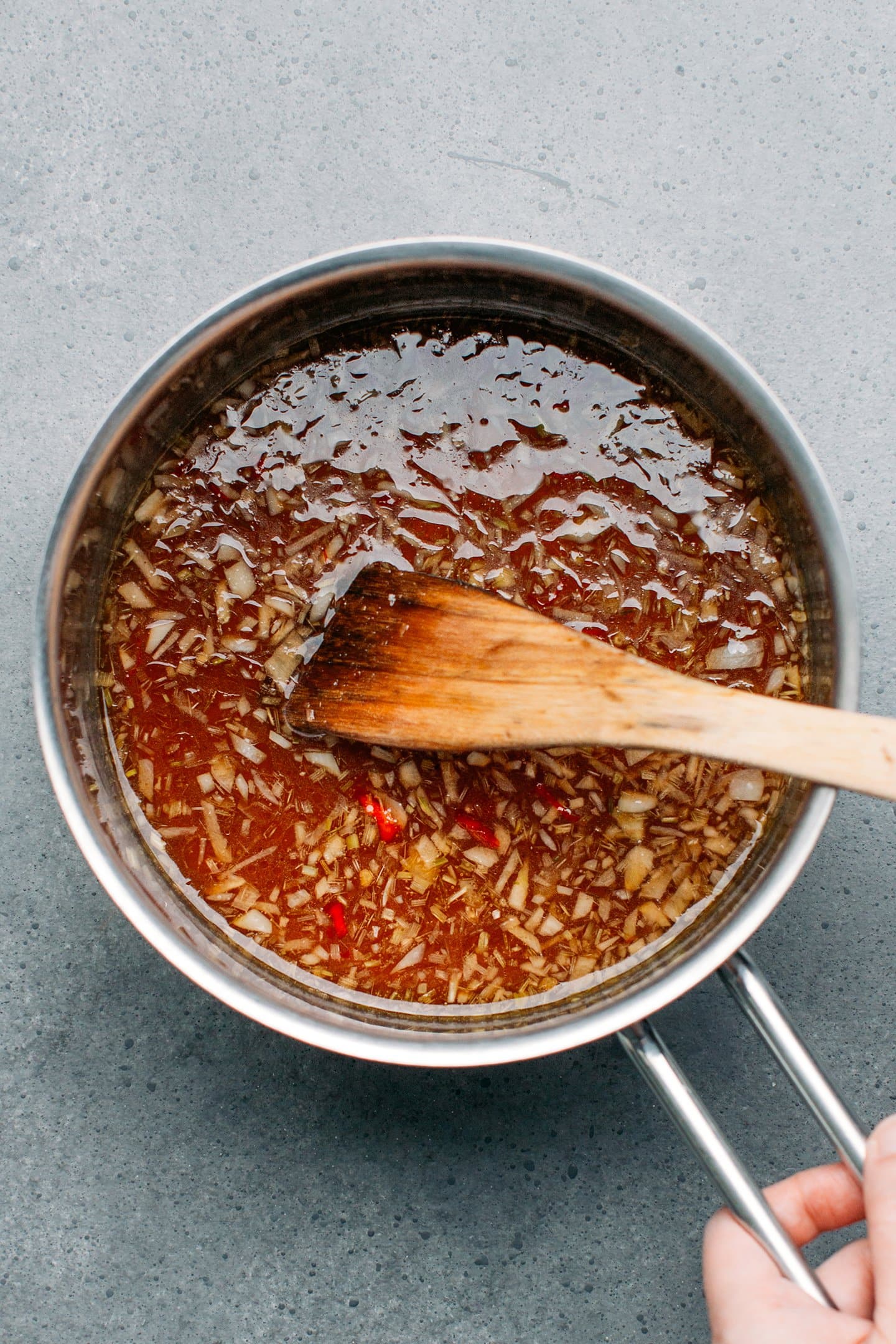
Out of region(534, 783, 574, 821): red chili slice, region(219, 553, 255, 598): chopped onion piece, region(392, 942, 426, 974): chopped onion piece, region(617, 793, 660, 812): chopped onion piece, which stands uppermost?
region(219, 553, 255, 598): chopped onion piece

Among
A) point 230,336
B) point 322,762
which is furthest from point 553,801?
point 230,336

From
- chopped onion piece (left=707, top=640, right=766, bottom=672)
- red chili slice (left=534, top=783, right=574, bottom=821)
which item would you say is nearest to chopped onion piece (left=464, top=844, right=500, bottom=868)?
red chili slice (left=534, top=783, right=574, bottom=821)

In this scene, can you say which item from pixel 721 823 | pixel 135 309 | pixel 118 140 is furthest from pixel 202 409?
pixel 721 823

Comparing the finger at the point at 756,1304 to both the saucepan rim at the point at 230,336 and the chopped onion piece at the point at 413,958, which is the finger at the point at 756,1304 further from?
the chopped onion piece at the point at 413,958

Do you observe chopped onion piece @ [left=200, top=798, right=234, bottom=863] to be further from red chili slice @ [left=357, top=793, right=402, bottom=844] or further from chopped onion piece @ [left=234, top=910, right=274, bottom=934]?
red chili slice @ [left=357, top=793, right=402, bottom=844]

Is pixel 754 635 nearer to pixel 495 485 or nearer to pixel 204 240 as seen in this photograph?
pixel 495 485

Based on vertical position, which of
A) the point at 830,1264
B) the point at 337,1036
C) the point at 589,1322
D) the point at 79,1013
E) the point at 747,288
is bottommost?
the point at 589,1322
